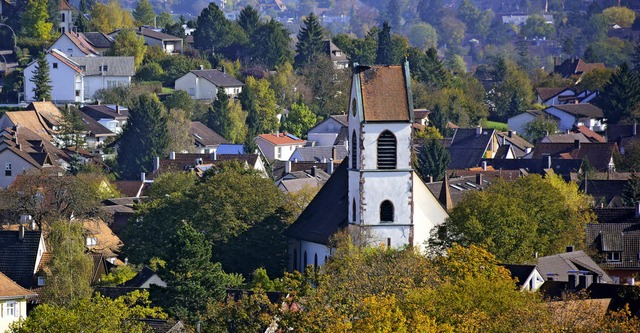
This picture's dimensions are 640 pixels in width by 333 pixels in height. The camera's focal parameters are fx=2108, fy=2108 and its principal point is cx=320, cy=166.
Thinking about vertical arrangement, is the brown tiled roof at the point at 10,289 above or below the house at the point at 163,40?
below

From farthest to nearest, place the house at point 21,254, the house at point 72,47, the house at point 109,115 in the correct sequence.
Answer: the house at point 72,47
the house at point 109,115
the house at point 21,254

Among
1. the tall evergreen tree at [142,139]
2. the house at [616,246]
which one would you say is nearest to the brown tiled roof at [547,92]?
the tall evergreen tree at [142,139]

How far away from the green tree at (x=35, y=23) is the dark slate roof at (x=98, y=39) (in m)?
2.52

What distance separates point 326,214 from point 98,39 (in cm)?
6956

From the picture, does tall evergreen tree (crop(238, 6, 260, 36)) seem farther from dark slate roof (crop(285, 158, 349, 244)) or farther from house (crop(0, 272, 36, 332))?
house (crop(0, 272, 36, 332))

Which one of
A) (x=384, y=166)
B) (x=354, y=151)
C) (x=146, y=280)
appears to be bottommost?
(x=146, y=280)

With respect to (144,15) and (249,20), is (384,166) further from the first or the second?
(144,15)

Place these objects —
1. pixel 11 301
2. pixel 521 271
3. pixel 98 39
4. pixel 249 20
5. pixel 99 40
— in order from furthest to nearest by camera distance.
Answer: pixel 249 20 → pixel 98 39 → pixel 99 40 → pixel 521 271 → pixel 11 301

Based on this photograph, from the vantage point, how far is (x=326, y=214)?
65312 mm

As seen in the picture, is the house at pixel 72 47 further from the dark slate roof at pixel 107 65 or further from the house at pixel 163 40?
the house at pixel 163 40

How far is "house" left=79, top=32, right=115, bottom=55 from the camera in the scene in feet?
429

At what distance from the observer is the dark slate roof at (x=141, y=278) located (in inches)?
2428

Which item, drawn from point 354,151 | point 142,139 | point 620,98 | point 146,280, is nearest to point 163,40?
point 620,98

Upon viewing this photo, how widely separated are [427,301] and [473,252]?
6662 millimetres
